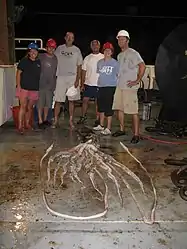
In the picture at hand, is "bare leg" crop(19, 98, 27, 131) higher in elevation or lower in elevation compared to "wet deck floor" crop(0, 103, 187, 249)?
higher

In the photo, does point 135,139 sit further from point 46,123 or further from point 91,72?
point 46,123

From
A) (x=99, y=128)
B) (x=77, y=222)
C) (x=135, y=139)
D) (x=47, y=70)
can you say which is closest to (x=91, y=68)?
(x=47, y=70)

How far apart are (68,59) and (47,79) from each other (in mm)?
452

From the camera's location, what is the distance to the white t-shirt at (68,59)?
17.6 feet

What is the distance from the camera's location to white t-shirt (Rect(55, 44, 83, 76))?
5.38 metres

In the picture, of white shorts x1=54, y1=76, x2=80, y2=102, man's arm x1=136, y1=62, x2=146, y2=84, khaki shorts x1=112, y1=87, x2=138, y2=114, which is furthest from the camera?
white shorts x1=54, y1=76, x2=80, y2=102

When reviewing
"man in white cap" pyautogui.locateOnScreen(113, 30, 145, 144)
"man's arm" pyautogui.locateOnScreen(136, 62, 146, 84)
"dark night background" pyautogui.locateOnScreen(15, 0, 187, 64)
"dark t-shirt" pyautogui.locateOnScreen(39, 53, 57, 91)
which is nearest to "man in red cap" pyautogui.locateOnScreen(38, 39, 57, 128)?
"dark t-shirt" pyautogui.locateOnScreen(39, 53, 57, 91)

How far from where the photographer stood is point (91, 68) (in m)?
5.63

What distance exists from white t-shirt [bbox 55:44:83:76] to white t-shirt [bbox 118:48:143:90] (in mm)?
872

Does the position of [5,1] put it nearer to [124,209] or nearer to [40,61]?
[40,61]

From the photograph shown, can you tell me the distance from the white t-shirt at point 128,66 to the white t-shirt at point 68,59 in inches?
34.3

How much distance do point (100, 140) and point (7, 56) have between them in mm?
2550

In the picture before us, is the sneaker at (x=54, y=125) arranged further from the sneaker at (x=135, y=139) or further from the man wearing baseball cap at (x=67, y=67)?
the sneaker at (x=135, y=139)

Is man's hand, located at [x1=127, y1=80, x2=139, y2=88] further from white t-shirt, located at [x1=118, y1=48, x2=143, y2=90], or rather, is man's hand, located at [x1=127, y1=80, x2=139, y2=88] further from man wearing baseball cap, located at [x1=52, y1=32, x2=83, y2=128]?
man wearing baseball cap, located at [x1=52, y1=32, x2=83, y2=128]
